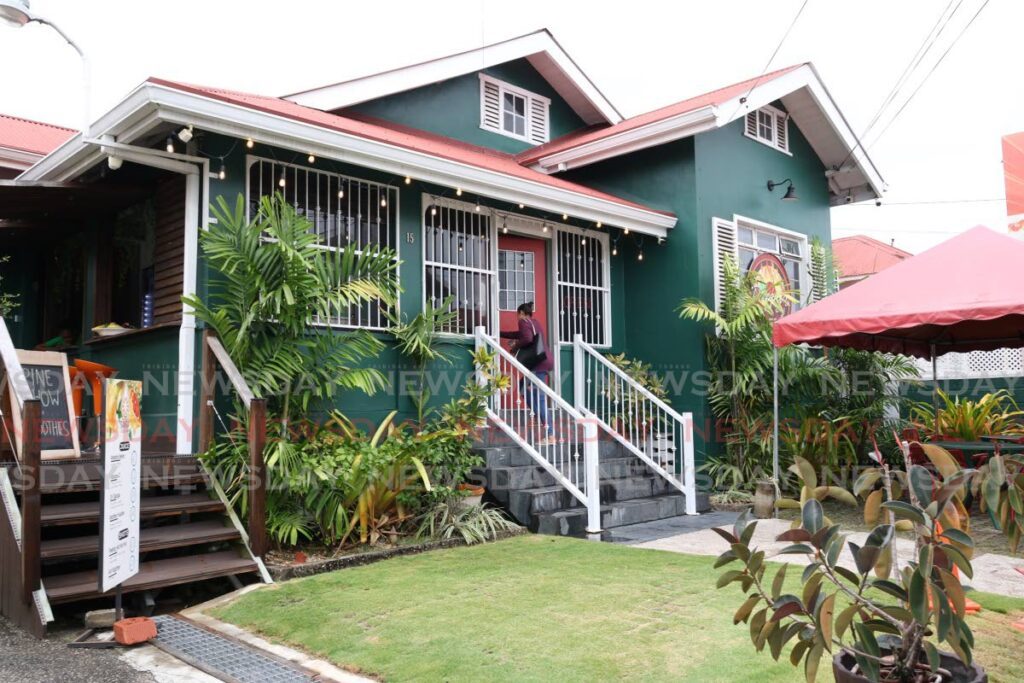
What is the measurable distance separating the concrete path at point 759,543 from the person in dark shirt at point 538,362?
54.3 inches

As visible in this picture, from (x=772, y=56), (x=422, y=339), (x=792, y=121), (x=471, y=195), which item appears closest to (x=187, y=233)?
(x=422, y=339)

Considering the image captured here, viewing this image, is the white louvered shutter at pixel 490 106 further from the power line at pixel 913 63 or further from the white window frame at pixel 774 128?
the power line at pixel 913 63

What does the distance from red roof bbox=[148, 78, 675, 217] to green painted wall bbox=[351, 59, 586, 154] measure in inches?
5.7

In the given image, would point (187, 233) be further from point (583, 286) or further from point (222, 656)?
point (583, 286)

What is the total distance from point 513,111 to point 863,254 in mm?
18312

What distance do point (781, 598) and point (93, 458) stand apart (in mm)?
5548

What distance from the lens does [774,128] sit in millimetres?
11367

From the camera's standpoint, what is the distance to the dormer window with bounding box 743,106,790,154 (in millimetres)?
10867

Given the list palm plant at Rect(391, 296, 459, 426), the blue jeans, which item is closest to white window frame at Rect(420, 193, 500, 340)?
palm plant at Rect(391, 296, 459, 426)

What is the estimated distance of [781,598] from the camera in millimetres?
2348

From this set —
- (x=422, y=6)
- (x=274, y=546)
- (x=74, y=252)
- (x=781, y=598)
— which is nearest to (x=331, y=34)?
(x=422, y=6)

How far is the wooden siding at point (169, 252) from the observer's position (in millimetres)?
6484

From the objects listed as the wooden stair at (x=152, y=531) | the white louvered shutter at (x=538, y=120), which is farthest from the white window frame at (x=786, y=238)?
the wooden stair at (x=152, y=531)

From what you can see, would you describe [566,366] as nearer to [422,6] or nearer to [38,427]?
[422,6]
